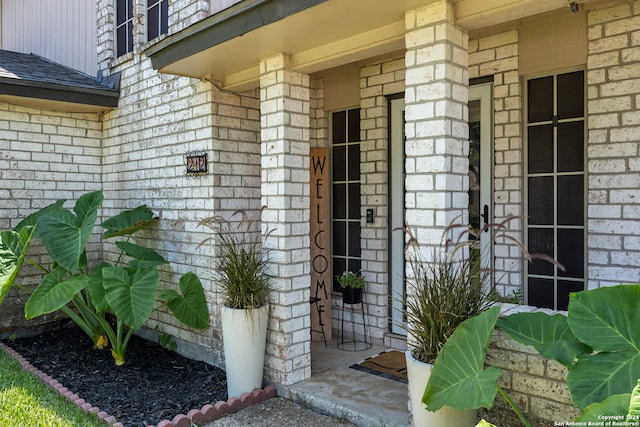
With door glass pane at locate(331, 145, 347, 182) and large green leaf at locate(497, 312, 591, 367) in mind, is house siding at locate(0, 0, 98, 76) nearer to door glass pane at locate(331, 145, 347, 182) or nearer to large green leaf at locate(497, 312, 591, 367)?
door glass pane at locate(331, 145, 347, 182)

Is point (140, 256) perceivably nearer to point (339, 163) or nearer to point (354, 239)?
point (354, 239)

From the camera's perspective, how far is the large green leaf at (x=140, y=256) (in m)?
4.14

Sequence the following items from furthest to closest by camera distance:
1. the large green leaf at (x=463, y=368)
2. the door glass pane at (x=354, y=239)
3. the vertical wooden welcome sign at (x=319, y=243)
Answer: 1. the door glass pane at (x=354, y=239)
2. the vertical wooden welcome sign at (x=319, y=243)
3. the large green leaf at (x=463, y=368)

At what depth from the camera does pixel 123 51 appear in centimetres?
559

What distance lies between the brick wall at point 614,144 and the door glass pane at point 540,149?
32 centimetres

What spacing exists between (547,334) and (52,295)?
3615mm

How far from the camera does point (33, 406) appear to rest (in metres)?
3.21

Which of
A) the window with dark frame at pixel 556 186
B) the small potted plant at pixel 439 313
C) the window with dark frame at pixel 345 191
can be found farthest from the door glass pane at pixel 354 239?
Result: the small potted plant at pixel 439 313

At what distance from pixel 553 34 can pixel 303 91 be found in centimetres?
188

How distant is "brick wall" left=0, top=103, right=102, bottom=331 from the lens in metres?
5.02

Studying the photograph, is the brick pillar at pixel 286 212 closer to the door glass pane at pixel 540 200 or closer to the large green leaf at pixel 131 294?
the large green leaf at pixel 131 294

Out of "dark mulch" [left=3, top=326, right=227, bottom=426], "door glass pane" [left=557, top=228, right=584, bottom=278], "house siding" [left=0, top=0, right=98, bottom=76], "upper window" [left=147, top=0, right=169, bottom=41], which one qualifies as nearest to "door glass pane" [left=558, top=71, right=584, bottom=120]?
"door glass pane" [left=557, top=228, right=584, bottom=278]

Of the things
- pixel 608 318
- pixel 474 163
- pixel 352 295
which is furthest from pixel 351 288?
pixel 608 318

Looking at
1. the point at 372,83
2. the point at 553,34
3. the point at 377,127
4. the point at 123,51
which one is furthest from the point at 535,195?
the point at 123,51
